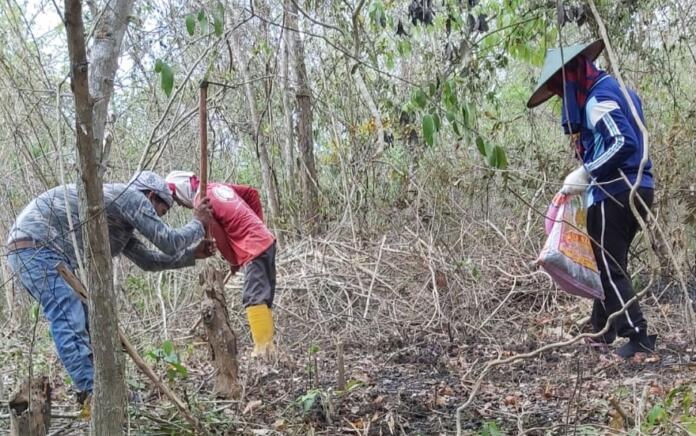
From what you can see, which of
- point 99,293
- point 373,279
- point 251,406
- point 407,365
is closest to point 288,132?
point 373,279

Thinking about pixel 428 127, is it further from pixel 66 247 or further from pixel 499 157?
pixel 66 247

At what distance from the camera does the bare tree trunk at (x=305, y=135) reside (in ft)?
25.0

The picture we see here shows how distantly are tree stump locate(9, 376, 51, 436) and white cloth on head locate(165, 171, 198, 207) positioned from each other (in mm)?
1966

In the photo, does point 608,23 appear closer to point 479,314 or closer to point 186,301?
point 479,314

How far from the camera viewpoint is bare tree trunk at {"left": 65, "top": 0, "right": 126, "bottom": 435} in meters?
2.20

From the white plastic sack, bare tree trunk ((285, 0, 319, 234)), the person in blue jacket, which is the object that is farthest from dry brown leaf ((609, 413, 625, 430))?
bare tree trunk ((285, 0, 319, 234))

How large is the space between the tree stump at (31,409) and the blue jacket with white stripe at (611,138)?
271cm

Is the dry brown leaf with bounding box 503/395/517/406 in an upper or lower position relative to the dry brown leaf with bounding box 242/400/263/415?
lower

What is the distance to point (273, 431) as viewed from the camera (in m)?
3.11

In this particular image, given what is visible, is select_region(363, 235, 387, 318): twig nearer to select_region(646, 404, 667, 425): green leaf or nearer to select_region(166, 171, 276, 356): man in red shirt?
select_region(166, 171, 276, 356): man in red shirt

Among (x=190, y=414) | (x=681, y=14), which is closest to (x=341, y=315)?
(x=190, y=414)

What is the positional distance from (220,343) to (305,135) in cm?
465

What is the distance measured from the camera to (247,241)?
4703 mm

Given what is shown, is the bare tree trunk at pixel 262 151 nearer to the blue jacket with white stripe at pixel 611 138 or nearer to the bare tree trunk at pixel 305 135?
the bare tree trunk at pixel 305 135
